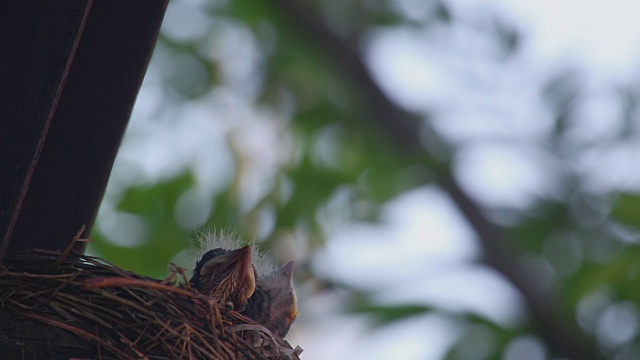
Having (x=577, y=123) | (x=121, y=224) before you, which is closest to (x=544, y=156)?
(x=577, y=123)

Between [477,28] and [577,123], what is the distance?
0.66 metres

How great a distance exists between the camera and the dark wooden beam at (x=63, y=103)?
72.3 inches

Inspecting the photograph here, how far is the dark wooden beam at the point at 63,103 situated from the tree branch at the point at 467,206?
9.09 ft

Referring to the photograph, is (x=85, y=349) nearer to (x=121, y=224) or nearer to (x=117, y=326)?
(x=117, y=326)

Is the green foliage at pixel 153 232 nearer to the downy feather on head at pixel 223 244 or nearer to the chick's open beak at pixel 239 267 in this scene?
the downy feather on head at pixel 223 244

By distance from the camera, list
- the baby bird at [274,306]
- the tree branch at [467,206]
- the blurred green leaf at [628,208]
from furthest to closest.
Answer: the tree branch at [467,206] → the blurred green leaf at [628,208] → the baby bird at [274,306]

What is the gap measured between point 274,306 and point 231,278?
0.32 meters

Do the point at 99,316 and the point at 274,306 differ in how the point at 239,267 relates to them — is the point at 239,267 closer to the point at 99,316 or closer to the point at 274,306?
the point at 274,306

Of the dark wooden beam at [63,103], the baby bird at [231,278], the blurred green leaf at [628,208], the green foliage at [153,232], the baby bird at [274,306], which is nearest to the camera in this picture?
the dark wooden beam at [63,103]

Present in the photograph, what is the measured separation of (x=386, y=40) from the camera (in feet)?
16.8

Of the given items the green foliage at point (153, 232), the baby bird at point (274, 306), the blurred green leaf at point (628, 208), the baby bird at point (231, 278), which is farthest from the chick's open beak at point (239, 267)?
the blurred green leaf at point (628, 208)

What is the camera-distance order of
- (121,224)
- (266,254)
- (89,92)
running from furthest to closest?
1. (121,224)
2. (266,254)
3. (89,92)

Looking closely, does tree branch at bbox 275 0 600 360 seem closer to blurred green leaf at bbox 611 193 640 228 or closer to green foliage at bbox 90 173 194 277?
blurred green leaf at bbox 611 193 640 228

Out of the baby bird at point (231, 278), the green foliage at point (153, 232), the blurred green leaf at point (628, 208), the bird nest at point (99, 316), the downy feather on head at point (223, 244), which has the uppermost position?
the blurred green leaf at point (628, 208)
